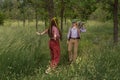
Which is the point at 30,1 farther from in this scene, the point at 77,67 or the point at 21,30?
the point at 77,67

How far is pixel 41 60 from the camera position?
9930 millimetres

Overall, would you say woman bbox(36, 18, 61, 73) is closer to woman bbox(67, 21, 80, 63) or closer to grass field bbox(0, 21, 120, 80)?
grass field bbox(0, 21, 120, 80)

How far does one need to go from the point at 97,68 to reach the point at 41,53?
3.38 m

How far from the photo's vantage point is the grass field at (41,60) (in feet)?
21.8

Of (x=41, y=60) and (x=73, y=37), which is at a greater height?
(x=73, y=37)

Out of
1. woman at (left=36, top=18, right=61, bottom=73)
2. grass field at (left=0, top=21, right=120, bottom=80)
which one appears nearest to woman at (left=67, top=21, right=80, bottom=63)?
grass field at (left=0, top=21, right=120, bottom=80)

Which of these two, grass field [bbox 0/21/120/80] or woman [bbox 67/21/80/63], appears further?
woman [bbox 67/21/80/63]

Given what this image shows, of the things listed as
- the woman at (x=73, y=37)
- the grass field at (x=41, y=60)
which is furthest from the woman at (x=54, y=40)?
the woman at (x=73, y=37)

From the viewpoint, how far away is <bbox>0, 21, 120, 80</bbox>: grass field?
6.65m

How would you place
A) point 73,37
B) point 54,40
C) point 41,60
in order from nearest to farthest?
point 41,60 < point 54,40 < point 73,37

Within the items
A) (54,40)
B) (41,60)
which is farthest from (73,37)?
(41,60)

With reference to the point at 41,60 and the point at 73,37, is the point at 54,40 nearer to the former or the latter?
the point at 41,60

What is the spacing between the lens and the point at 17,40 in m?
9.41

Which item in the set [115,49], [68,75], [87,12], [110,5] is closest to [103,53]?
[115,49]
